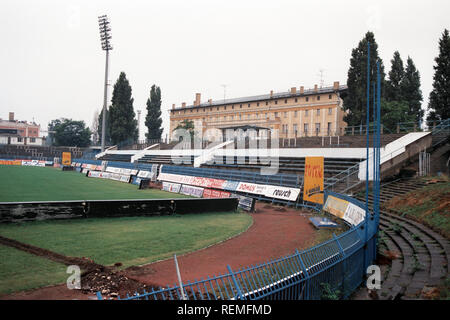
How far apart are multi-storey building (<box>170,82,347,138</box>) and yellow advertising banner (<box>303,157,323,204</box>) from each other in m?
37.4

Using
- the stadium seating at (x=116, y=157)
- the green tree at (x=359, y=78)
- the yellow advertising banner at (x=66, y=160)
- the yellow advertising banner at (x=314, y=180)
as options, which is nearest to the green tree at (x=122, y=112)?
the stadium seating at (x=116, y=157)

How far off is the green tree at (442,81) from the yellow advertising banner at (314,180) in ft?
83.4

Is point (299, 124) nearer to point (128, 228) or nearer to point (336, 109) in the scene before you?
point (336, 109)

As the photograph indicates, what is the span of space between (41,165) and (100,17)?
2963 cm

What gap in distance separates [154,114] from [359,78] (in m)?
50.5

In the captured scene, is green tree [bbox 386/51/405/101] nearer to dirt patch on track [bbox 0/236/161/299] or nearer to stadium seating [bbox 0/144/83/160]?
dirt patch on track [bbox 0/236/161/299]

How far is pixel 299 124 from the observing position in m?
71.1

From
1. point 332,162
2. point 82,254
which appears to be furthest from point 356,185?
point 82,254

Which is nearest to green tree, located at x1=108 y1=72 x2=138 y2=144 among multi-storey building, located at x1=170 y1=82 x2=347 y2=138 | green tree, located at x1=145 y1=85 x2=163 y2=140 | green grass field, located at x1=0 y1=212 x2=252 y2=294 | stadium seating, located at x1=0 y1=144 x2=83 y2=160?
green tree, located at x1=145 y1=85 x2=163 y2=140

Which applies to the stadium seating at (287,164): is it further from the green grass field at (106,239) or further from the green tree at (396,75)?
the green tree at (396,75)

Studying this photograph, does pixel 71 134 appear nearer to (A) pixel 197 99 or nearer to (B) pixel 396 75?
(A) pixel 197 99

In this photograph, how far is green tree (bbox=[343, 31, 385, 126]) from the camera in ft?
133
